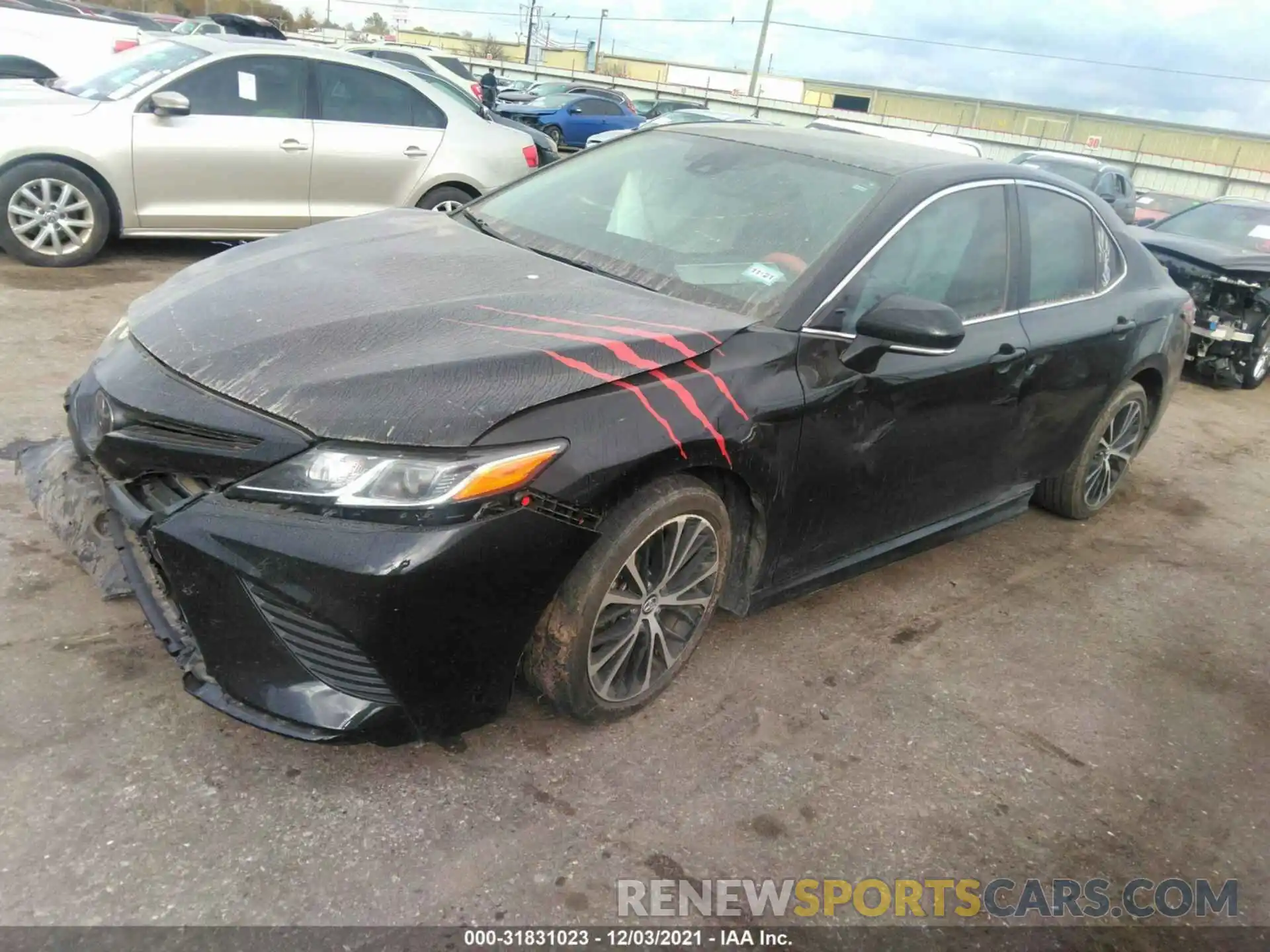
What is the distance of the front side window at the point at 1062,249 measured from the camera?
3.84 meters

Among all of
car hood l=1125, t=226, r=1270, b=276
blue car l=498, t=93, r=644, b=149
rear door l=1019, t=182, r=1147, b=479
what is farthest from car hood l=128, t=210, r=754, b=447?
blue car l=498, t=93, r=644, b=149

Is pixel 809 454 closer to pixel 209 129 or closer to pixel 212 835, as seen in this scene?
pixel 212 835

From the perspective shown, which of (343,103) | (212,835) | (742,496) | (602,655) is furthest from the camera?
(343,103)

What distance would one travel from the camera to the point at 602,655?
2.70 meters

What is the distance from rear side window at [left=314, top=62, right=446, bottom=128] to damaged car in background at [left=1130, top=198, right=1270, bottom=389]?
5803 mm

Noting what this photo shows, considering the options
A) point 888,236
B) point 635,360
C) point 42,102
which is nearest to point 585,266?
point 635,360

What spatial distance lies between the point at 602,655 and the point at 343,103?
→ 6156 mm

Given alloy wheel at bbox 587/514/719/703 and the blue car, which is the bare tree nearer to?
the blue car

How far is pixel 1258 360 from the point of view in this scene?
A: 27.3 feet

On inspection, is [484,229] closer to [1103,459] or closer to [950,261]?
[950,261]

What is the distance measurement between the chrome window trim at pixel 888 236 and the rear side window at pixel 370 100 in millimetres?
5383

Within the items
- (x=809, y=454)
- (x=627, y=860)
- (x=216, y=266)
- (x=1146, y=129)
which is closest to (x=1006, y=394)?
(x=809, y=454)

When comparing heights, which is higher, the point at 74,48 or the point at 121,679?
the point at 74,48

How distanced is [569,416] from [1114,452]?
3.54m
